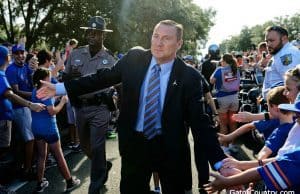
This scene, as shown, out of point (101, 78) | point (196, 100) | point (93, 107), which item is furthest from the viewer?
point (93, 107)

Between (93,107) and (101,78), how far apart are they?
1.83 meters

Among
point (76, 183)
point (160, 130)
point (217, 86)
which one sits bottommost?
point (76, 183)

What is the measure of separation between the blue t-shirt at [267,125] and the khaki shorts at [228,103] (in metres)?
4.23

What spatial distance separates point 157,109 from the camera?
11.9ft

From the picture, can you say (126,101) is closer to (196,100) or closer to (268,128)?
(196,100)

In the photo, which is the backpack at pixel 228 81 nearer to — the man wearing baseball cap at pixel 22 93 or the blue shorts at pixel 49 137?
the man wearing baseball cap at pixel 22 93

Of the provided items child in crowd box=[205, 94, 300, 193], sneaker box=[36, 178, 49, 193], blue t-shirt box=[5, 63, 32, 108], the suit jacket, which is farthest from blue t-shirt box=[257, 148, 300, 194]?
blue t-shirt box=[5, 63, 32, 108]

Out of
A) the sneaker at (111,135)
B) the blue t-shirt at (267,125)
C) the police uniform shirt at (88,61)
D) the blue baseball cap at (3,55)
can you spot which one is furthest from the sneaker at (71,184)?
the sneaker at (111,135)

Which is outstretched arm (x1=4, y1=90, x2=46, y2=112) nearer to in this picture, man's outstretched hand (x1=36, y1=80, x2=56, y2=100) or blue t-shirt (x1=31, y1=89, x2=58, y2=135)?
blue t-shirt (x1=31, y1=89, x2=58, y2=135)

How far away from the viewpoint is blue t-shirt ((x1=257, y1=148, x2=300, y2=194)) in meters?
2.35

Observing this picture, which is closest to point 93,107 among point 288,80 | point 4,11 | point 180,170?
point 180,170

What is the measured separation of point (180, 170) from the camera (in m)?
3.62

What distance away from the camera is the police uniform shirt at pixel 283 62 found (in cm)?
568

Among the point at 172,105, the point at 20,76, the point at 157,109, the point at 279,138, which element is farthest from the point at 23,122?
the point at 279,138
